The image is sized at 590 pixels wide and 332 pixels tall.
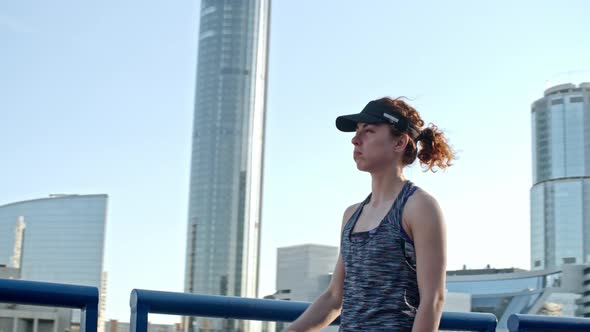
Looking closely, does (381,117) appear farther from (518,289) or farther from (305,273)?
(305,273)

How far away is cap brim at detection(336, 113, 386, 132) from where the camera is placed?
3098mm

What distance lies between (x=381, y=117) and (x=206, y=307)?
1.06 metres

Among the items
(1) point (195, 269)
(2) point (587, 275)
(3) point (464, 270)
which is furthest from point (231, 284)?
(2) point (587, 275)

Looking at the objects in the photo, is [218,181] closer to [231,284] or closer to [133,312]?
[231,284]

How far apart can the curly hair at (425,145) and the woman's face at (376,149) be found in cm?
7

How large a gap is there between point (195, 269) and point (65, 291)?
19217 centimetres

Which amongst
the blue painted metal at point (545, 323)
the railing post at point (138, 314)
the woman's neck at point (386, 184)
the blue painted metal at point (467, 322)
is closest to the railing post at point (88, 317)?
the railing post at point (138, 314)

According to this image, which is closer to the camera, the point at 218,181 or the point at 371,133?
the point at 371,133

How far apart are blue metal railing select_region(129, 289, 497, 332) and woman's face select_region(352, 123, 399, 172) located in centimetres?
86

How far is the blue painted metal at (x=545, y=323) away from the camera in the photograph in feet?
14.1

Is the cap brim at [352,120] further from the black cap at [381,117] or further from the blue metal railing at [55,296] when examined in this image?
the blue metal railing at [55,296]

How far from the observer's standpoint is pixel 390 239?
2.94 m

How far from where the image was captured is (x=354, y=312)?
2965mm

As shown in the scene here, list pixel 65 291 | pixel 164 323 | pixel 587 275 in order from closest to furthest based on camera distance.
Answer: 1. pixel 65 291
2. pixel 164 323
3. pixel 587 275
